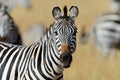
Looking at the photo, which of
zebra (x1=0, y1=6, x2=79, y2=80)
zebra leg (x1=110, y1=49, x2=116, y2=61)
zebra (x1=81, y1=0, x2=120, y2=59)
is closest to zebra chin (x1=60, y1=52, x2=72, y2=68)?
zebra (x1=0, y1=6, x2=79, y2=80)

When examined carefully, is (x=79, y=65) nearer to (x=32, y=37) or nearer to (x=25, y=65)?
(x=32, y=37)

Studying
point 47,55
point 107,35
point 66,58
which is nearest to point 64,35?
point 66,58

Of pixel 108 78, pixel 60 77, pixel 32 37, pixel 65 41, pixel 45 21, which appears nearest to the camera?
pixel 65 41

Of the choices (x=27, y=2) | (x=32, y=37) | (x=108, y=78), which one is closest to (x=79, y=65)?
(x=108, y=78)

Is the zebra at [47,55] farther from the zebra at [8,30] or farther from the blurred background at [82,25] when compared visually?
the blurred background at [82,25]

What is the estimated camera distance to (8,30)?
44.8 feet

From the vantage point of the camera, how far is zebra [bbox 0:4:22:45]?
13.1m

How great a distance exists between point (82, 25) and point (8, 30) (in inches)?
411

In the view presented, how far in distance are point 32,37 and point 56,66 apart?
34.4ft

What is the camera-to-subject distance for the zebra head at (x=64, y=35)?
8859 mm

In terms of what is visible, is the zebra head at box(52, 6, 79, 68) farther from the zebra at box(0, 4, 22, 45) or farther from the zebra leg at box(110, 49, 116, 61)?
the zebra leg at box(110, 49, 116, 61)

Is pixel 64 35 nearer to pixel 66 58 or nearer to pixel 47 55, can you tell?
pixel 66 58

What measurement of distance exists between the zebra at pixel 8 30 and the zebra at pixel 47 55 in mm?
2965

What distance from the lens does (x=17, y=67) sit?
31.8 ft
